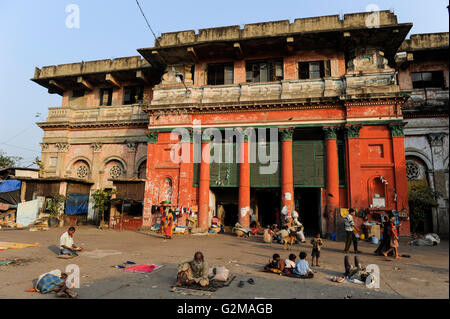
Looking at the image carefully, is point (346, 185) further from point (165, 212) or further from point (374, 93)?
point (165, 212)

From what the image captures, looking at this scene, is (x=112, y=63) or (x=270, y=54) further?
(x=112, y=63)

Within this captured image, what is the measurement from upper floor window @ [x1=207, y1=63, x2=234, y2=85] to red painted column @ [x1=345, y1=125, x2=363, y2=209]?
824 centimetres

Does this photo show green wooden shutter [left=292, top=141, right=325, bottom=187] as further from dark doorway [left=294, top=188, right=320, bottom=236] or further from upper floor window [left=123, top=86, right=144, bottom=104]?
upper floor window [left=123, top=86, right=144, bottom=104]

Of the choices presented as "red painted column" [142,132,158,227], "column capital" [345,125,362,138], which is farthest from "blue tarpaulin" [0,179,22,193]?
"column capital" [345,125,362,138]

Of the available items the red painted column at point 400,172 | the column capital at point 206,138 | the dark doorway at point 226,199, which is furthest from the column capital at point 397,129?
the column capital at point 206,138

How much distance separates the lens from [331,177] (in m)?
15.6

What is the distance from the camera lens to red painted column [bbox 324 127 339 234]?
15219mm

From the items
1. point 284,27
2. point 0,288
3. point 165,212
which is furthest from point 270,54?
point 0,288

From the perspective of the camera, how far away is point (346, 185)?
50.7ft

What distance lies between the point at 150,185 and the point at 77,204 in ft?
23.6

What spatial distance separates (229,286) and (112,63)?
21.5 m

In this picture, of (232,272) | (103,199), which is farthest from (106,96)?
(232,272)

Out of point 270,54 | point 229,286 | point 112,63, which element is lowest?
point 229,286

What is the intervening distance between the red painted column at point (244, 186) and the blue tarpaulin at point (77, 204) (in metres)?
12.7
